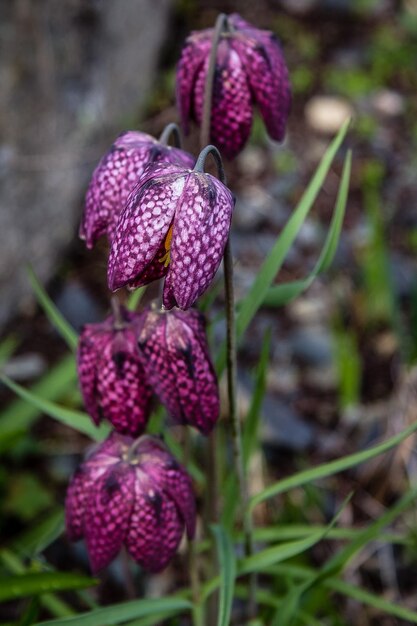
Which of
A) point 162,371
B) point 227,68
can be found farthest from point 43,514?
point 227,68

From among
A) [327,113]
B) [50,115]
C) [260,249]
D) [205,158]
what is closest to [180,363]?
[205,158]

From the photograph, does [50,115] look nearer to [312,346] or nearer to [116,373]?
[312,346]

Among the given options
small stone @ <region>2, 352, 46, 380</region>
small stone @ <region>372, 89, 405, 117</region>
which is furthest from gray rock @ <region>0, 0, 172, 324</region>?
small stone @ <region>372, 89, 405, 117</region>

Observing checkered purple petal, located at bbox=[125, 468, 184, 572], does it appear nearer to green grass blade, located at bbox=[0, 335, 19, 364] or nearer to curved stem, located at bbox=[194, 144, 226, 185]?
curved stem, located at bbox=[194, 144, 226, 185]

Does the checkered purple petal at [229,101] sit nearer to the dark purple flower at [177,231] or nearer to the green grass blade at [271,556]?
the dark purple flower at [177,231]

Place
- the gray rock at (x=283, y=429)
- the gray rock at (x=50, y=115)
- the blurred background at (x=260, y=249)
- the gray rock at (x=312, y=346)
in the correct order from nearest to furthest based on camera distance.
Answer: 1. the blurred background at (x=260, y=249)
2. the gray rock at (x=283, y=429)
3. the gray rock at (x=50, y=115)
4. the gray rock at (x=312, y=346)

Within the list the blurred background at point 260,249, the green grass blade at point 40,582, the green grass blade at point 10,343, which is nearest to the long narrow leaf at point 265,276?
the green grass blade at point 40,582
